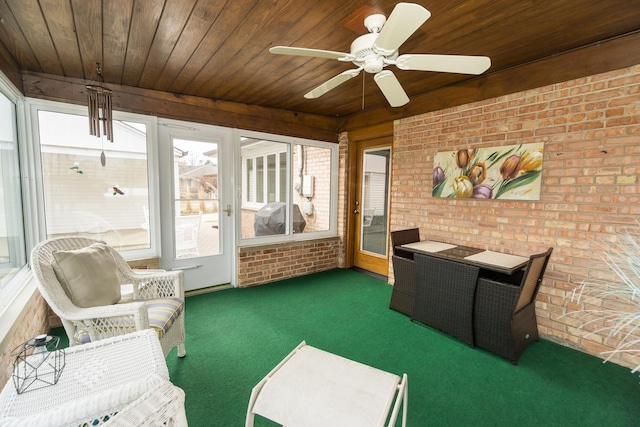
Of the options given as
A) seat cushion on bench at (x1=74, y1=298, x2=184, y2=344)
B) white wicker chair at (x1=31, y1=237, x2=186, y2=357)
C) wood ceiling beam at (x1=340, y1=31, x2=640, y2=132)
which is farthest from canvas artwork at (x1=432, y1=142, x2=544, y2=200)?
white wicker chair at (x1=31, y1=237, x2=186, y2=357)

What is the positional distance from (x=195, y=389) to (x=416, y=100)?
12.0ft

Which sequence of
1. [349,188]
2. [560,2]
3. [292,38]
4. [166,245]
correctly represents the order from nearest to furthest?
1. [560,2]
2. [292,38]
3. [166,245]
4. [349,188]

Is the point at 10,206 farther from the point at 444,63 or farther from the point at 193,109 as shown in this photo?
the point at 444,63

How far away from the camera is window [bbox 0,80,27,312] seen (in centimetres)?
216

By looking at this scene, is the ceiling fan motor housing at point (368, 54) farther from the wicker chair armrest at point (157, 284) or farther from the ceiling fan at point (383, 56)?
the wicker chair armrest at point (157, 284)

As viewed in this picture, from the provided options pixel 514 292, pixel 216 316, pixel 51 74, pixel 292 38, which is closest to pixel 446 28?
pixel 292 38

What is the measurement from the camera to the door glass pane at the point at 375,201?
4.33 m

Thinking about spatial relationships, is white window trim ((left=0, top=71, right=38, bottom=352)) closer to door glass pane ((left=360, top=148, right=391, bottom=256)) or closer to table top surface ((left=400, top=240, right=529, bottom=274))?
table top surface ((left=400, top=240, right=529, bottom=274))

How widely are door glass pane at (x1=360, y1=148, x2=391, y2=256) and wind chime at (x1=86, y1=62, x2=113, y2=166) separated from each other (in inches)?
130

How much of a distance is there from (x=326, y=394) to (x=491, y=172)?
104 inches

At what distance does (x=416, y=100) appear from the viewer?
140 inches

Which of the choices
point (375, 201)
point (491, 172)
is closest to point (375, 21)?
point (491, 172)

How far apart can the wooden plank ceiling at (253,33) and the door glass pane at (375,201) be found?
5.00 ft

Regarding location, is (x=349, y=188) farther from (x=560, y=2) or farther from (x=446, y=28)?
(x=560, y=2)
